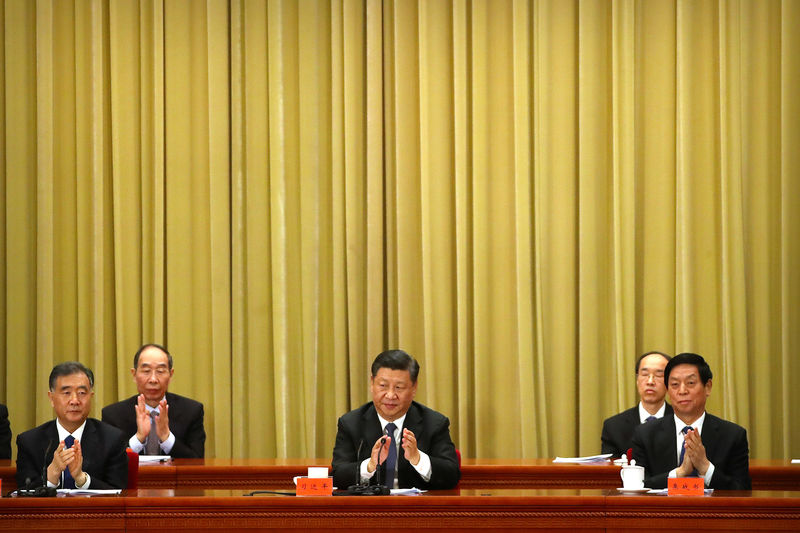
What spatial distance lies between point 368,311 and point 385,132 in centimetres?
108

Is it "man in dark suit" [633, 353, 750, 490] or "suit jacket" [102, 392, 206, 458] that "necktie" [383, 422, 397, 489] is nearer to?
"man in dark suit" [633, 353, 750, 490]

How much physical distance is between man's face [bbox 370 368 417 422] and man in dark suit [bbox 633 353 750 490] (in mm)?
919

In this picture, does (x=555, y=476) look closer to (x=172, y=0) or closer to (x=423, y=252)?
(x=423, y=252)

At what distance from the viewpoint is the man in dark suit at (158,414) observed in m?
5.28

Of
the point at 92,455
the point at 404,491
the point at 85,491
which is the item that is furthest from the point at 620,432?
the point at 85,491

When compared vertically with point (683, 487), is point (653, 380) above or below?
above

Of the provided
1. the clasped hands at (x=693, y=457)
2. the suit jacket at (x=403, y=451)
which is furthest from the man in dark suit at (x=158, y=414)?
the clasped hands at (x=693, y=457)

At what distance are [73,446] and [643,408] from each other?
284 centimetres

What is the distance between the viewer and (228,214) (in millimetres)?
6422

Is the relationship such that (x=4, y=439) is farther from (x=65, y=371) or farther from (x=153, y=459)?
(x=65, y=371)

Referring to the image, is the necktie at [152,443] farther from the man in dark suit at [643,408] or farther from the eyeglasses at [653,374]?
the eyeglasses at [653,374]

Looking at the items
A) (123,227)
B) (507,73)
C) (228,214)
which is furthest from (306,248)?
(507,73)

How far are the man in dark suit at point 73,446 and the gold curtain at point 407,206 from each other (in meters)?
2.24

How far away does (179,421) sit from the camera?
5.45 meters
